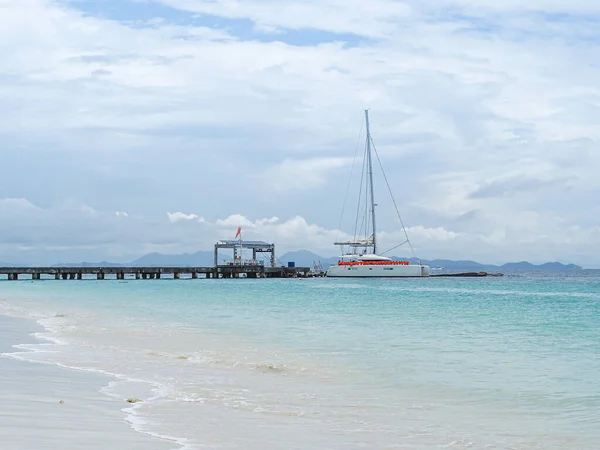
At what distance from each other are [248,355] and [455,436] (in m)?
8.60

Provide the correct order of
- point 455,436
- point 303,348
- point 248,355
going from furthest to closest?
point 303,348 < point 248,355 < point 455,436

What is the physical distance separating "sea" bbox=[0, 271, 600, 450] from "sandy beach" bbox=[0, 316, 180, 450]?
30cm

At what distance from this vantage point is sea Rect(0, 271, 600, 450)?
882 centimetres

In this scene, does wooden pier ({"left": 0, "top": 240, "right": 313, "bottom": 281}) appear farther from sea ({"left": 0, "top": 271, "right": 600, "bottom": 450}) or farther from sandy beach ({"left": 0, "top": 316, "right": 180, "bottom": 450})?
sandy beach ({"left": 0, "top": 316, "right": 180, "bottom": 450})

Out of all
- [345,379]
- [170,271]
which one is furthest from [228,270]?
[345,379]

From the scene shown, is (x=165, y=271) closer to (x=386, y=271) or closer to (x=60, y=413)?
(x=386, y=271)

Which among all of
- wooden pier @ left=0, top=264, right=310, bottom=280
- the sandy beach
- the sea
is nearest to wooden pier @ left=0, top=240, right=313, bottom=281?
wooden pier @ left=0, top=264, right=310, bottom=280

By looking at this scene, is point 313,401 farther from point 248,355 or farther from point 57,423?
point 248,355

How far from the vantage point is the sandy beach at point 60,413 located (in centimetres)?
723

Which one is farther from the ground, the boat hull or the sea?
the boat hull

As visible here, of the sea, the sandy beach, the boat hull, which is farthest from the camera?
the boat hull

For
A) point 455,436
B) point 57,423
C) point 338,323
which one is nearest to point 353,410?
point 455,436

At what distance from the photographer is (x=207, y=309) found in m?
35.0

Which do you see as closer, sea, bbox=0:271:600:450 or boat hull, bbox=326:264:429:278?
sea, bbox=0:271:600:450
